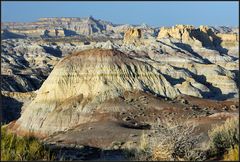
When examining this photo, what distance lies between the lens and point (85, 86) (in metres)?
49.3

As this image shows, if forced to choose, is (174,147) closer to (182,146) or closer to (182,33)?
(182,146)

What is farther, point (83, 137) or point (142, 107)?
point (142, 107)

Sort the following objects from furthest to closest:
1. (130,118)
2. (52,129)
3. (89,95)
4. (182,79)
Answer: (182,79) → (89,95) → (52,129) → (130,118)

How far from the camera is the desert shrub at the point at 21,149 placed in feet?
61.6

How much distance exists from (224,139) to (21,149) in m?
7.35

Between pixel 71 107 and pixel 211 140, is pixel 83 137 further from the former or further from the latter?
pixel 71 107

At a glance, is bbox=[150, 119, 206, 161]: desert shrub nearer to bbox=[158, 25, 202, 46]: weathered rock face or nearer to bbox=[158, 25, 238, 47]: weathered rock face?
bbox=[158, 25, 238, 47]: weathered rock face

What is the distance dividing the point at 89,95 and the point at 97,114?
4.35 metres

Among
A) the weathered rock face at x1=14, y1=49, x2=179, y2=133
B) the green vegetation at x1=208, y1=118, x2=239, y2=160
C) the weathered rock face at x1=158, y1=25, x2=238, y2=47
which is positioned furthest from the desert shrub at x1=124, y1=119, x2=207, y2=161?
the weathered rock face at x1=158, y1=25, x2=238, y2=47

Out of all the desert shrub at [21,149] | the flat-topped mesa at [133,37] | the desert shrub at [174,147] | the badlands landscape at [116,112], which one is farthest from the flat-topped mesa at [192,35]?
the desert shrub at [21,149]

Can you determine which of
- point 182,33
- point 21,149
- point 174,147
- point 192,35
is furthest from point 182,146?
point 182,33

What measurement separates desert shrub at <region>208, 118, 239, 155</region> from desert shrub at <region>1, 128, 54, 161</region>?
5792 millimetres

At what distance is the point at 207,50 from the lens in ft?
495

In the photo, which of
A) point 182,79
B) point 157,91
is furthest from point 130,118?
point 182,79
